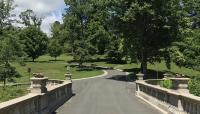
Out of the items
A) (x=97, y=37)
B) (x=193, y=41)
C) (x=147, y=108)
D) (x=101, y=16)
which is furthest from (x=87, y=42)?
(x=147, y=108)

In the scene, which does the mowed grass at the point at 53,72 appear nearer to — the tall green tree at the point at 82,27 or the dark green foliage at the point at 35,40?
the tall green tree at the point at 82,27

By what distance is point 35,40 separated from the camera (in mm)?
119562

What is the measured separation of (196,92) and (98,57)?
9518 centimetres

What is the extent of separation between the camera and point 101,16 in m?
64.9

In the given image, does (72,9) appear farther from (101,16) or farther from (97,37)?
(101,16)

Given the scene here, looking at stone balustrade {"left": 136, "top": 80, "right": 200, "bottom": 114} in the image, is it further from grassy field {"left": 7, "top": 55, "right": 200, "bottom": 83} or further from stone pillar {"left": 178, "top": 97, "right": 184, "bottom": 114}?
grassy field {"left": 7, "top": 55, "right": 200, "bottom": 83}

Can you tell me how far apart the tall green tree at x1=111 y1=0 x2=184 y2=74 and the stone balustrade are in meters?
30.6

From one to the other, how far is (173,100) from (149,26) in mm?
42960

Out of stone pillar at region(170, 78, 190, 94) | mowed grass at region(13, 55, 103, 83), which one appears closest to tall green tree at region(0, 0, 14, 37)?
mowed grass at region(13, 55, 103, 83)

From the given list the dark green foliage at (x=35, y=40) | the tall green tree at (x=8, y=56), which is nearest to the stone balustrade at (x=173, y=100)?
the tall green tree at (x=8, y=56)

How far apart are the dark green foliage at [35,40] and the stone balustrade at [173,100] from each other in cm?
8887

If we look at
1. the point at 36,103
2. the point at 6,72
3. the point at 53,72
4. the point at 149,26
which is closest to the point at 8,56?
the point at 6,72

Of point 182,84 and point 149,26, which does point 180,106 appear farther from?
point 149,26

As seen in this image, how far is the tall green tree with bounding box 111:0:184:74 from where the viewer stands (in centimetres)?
6050
